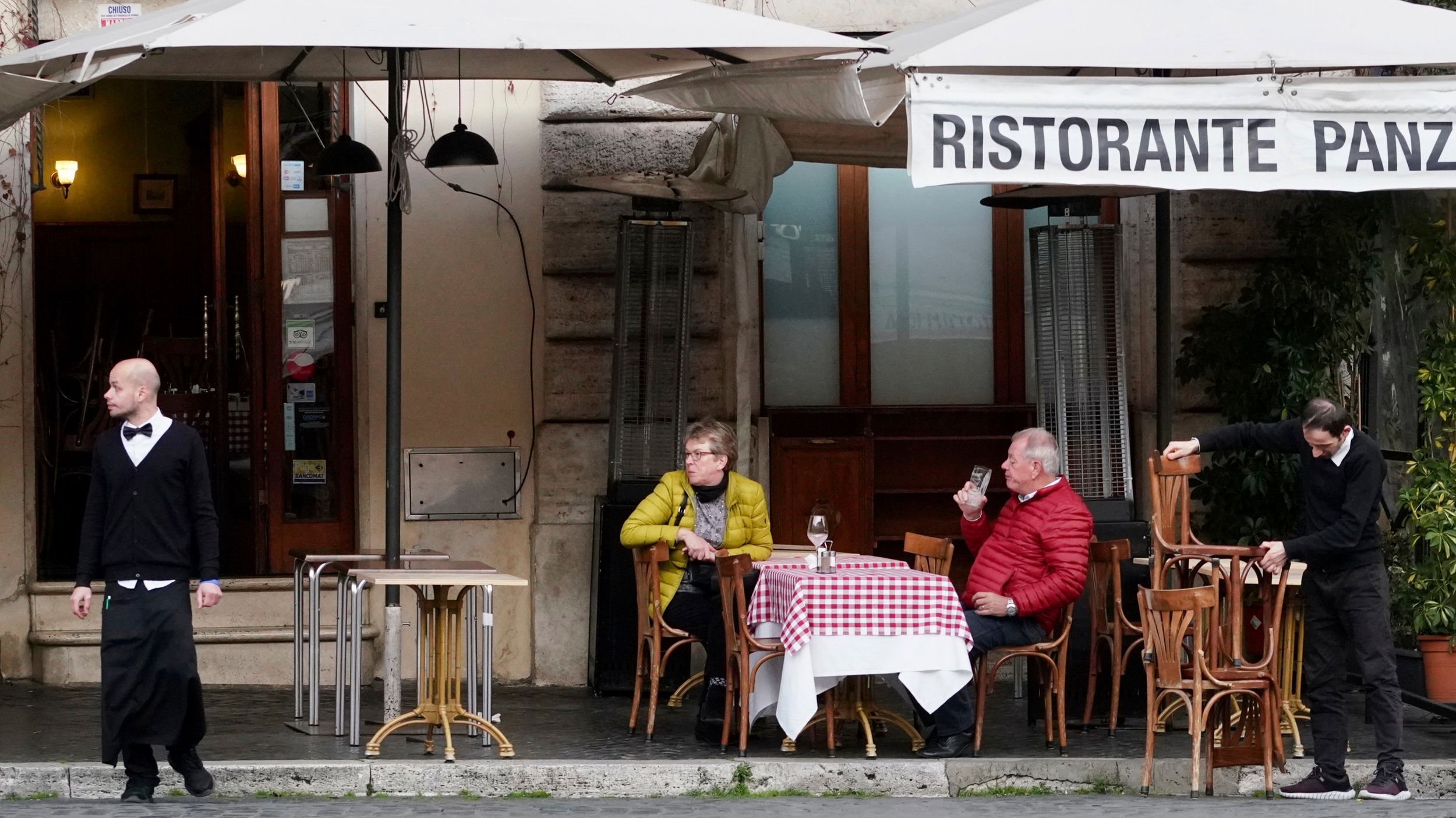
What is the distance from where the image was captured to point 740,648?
760 centimetres

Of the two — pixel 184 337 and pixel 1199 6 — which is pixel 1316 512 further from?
pixel 184 337

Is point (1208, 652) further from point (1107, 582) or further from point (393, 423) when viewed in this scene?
point (393, 423)

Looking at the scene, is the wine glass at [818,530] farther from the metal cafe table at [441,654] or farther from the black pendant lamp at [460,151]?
the black pendant lamp at [460,151]

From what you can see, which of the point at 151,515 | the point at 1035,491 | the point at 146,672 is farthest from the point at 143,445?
the point at 1035,491

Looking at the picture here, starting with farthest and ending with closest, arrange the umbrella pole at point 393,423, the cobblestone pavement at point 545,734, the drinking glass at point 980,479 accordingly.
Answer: the umbrella pole at point 393,423
the drinking glass at point 980,479
the cobblestone pavement at point 545,734

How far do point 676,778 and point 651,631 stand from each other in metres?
0.98

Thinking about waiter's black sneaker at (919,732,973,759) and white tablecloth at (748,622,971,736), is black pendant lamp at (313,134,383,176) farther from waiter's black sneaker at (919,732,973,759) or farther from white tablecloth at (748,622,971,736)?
waiter's black sneaker at (919,732,973,759)

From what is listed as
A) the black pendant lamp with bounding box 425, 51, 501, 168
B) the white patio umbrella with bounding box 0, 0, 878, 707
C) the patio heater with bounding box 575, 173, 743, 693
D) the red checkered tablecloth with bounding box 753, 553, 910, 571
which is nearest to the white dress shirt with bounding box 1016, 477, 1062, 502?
the red checkered tablecloth with bounding box 753, 553, 910, 571

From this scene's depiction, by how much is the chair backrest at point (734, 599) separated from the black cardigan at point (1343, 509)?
7.02ft

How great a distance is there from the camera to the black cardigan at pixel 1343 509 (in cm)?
706

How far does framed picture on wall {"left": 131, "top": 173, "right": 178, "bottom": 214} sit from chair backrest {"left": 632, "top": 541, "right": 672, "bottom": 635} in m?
5.66

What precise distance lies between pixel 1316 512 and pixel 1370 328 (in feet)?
9.47

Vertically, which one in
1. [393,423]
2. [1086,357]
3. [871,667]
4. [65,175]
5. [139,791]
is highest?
[65,175]

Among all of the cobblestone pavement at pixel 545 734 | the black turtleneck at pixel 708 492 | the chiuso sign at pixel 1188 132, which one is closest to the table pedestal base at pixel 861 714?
the cobblestone pavement at pixel 545 734
